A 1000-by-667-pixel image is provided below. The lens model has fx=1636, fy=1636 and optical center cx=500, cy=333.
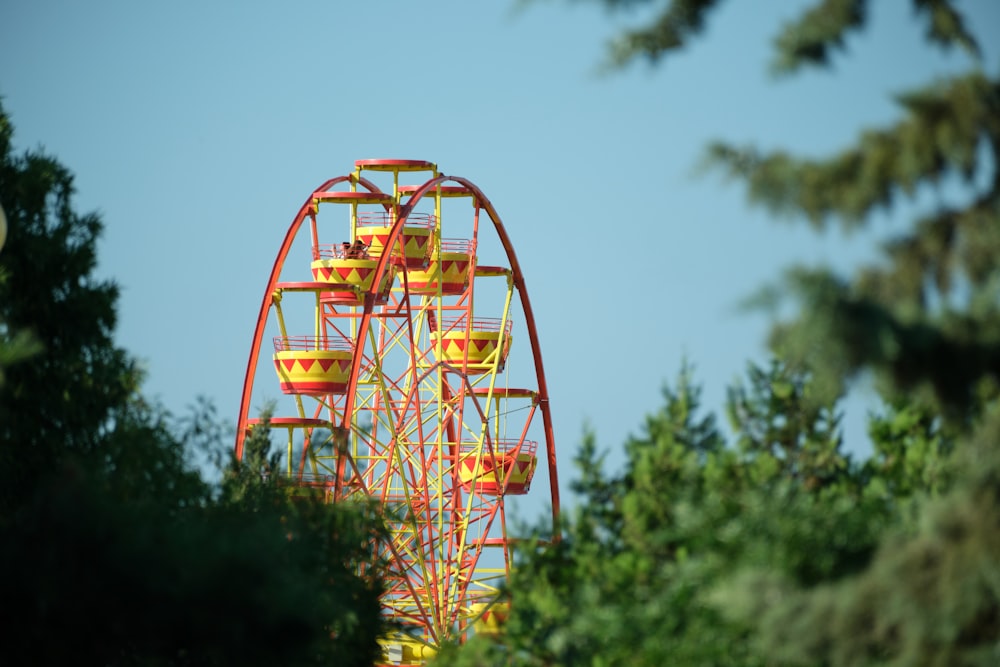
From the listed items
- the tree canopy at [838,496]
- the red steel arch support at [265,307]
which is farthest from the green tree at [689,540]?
the red steel arch support at [265,307]

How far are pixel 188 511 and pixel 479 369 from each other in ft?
52.5

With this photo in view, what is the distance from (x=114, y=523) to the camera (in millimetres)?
9406

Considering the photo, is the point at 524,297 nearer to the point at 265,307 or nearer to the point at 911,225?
the point at 265,307

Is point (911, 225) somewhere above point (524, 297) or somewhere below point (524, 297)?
below

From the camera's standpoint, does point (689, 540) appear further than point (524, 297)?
No

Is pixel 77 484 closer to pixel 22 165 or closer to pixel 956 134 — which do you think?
pixel 956 134

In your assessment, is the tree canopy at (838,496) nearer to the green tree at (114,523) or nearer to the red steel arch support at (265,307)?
the green tree at (114,523)

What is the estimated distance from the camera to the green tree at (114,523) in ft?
30.1

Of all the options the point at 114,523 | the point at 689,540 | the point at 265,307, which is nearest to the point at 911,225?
the point at 689,540

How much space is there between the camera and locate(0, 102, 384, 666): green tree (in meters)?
9.16

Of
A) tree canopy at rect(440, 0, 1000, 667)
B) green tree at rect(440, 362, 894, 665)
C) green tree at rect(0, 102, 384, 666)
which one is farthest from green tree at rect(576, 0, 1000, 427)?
green tree at rect(0, 102, 384, 666)

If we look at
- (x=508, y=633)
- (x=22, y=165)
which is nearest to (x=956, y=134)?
(x=508, y=633)

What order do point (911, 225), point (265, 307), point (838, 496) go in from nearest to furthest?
point (911, 225) < point (838, 496) < point (265, 307)

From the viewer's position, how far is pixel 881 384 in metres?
7.96
